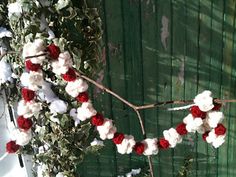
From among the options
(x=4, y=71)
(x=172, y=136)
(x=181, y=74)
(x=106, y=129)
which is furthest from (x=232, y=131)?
(x=4, y=71)

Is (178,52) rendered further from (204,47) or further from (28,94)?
(28,94)

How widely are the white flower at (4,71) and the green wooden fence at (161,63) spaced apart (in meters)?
0.64

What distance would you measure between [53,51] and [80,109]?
32 centimetres

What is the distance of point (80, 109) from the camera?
240cm

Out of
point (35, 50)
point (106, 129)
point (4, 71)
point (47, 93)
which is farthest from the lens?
point (4, 71)

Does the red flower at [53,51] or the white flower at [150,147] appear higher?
the red flower at [53,51]

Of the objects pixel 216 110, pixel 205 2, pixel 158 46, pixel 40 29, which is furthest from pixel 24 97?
pixel 205 2

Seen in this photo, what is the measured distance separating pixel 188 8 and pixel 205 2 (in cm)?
12

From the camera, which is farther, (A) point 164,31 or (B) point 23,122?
(A) point 164,31

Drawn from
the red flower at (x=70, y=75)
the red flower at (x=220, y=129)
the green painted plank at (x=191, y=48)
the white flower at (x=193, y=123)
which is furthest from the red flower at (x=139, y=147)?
the green painted plank at (x=191, y=48)

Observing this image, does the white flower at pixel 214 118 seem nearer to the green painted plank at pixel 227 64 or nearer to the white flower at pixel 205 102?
the white flower at pixel 205 102

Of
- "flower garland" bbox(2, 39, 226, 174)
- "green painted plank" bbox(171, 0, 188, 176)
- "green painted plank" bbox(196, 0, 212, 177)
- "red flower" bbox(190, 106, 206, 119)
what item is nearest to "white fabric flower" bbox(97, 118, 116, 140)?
"flower garland" bbox(2, 39, 226, 174)

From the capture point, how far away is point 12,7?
2.41 metres

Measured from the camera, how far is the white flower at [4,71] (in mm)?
2693
